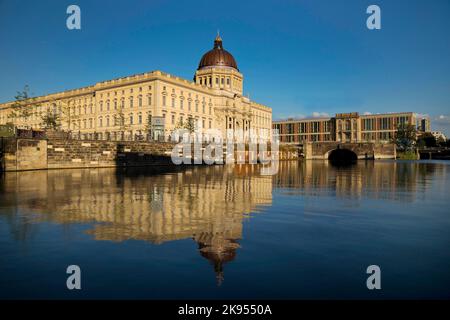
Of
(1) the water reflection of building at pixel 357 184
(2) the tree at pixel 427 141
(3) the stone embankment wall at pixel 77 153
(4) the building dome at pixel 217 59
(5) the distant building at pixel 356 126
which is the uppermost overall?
(4) the building dome at pixel 217 59

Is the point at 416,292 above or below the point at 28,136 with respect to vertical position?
below

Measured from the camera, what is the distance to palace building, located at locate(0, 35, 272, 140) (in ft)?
242

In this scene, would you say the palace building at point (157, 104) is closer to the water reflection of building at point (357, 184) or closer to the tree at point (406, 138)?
the water reflection of building at point (357, 184)

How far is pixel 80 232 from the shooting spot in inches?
316

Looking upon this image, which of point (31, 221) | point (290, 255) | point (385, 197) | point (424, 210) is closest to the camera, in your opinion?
point (290, 255)

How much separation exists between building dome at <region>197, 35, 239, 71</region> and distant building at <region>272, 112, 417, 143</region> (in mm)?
47722

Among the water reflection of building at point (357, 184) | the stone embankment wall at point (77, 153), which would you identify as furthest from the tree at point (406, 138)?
the water reflection of building at point (357, 184)

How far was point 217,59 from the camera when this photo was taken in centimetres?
10538

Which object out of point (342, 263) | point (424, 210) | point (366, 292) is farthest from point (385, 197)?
point (366, 292)

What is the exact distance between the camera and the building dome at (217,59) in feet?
345

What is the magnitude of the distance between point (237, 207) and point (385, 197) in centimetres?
754

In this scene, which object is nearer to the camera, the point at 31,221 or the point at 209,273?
the point at 209,273
